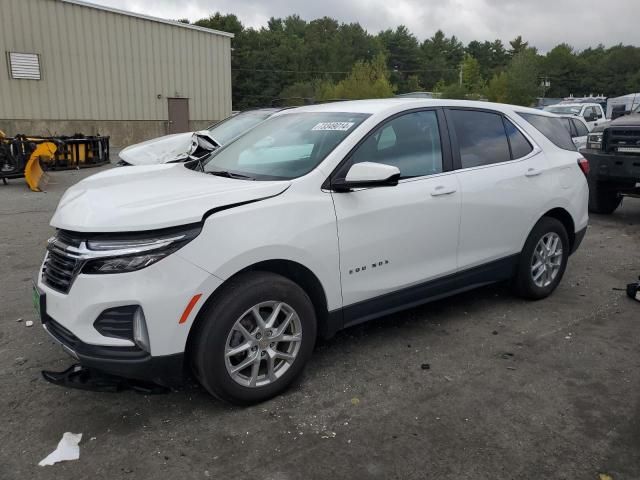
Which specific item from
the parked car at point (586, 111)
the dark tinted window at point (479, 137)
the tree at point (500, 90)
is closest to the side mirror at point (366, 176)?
the dark tinted window at point (479, 137)

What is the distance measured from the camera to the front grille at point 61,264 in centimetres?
280

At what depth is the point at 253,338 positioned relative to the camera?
3020 millimetres

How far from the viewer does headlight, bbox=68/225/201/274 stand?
2.69 meters

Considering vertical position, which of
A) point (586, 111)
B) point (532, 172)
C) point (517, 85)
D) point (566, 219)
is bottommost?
point (566, 219)

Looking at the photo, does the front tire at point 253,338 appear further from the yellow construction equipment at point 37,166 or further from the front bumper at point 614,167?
the yellow construction equipment at point 37,166

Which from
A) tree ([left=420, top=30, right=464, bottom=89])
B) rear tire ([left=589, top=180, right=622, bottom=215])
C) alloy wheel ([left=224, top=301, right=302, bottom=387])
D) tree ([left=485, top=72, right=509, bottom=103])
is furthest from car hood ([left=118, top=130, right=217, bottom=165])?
tree ([left=420, top=30, right=464, bottom=89])

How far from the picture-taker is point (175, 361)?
2795 mm

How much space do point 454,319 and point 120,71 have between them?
70.3 feet

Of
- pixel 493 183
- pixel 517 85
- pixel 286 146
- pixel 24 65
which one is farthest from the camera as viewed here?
pixel 517 85

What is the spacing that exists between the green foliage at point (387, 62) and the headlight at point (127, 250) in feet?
194

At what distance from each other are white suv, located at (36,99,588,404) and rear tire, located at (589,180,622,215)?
4.83m

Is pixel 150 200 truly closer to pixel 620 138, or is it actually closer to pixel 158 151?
pixel 158 151

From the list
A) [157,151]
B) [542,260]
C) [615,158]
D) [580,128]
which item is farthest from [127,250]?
[580,128]

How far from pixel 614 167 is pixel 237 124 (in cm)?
574
